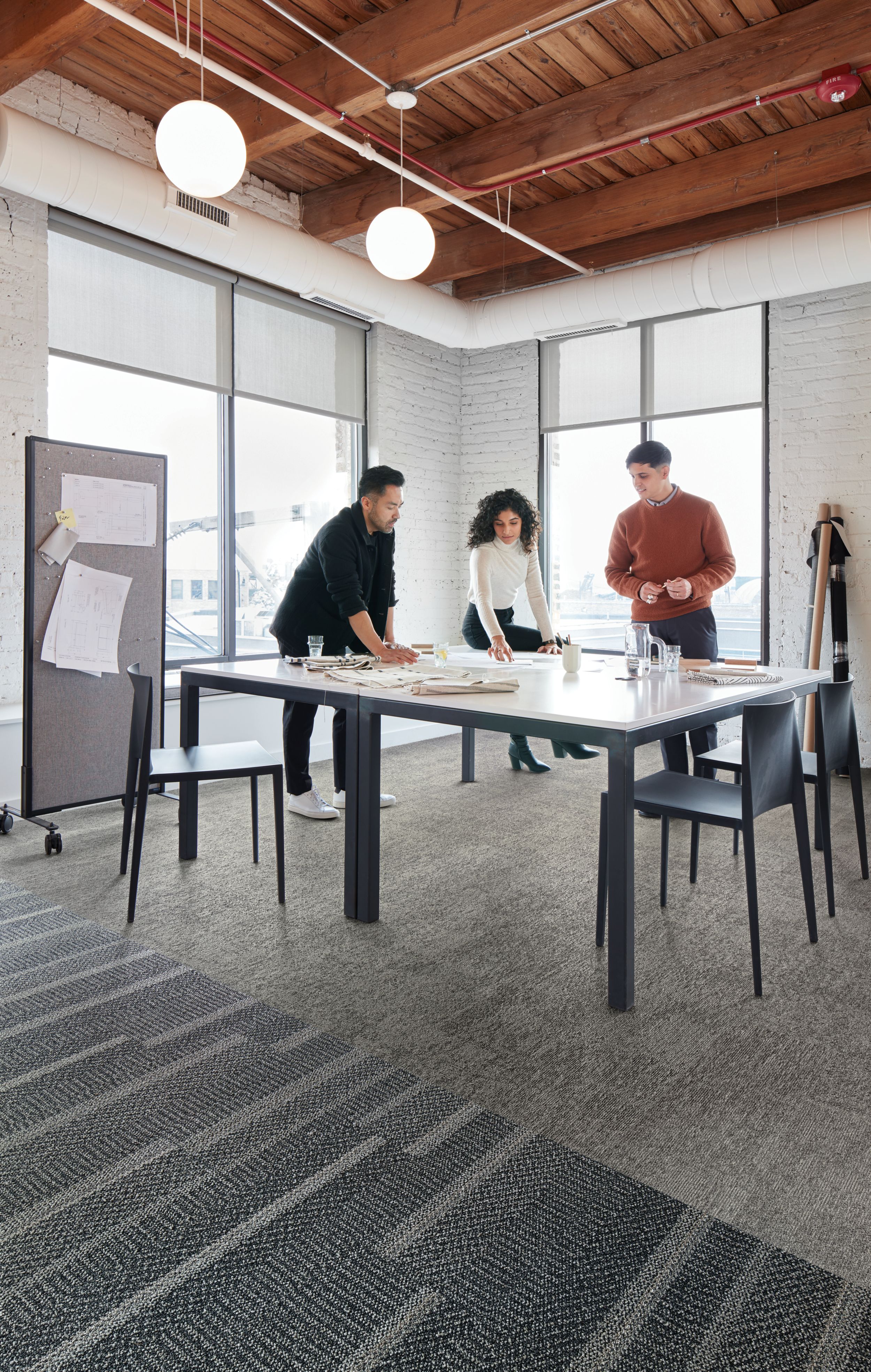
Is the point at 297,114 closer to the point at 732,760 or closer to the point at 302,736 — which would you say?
the point at 302,736

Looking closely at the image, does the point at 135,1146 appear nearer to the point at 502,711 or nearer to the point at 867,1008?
the point at 502,711

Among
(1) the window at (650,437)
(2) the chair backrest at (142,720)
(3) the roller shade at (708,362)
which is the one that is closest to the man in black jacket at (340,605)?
(2) the chair backrest at (142,720)

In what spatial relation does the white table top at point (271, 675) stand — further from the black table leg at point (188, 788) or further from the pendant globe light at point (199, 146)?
the pendant globe light at point (199, 146)

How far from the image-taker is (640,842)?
3766 millimetres

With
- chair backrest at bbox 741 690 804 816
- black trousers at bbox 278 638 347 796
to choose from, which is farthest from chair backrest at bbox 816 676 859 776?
black trousers at bbox 278 638 347 796

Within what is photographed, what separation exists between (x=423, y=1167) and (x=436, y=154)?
5140 millimetres

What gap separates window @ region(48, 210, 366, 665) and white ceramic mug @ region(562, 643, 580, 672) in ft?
8.92

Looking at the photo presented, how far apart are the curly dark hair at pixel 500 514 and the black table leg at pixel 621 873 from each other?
2635 mm

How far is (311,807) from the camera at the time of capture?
4109 mm

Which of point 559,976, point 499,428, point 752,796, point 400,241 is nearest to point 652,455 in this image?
point 400,241

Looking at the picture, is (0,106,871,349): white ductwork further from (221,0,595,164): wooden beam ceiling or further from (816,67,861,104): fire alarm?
(816,67,861,104): fire alarm

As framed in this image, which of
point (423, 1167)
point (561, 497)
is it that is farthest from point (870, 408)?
point (423, 1167)

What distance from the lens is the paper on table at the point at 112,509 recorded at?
12.5 ft

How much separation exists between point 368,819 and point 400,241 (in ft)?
6.55
